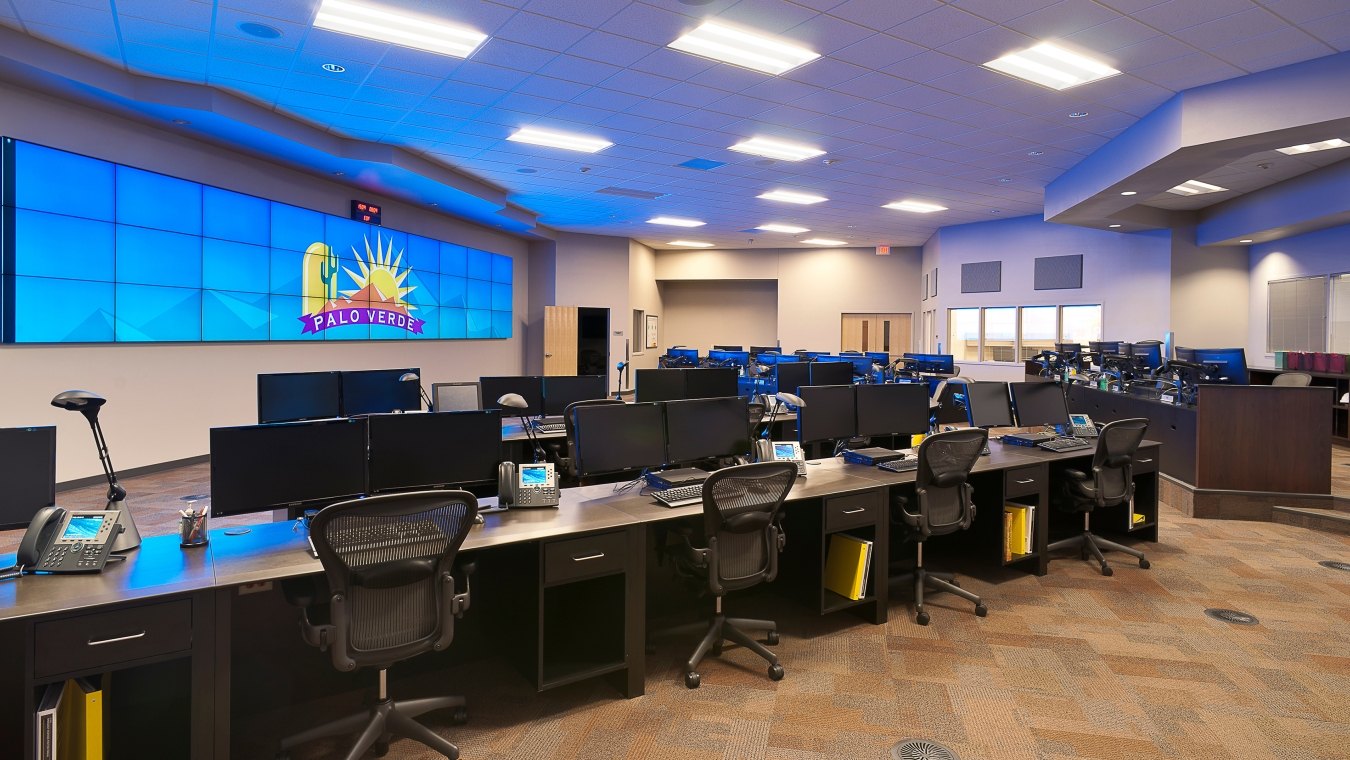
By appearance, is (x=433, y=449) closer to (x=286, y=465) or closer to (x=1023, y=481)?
(x=286, y=465)

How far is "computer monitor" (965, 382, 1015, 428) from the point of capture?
486 centimetres

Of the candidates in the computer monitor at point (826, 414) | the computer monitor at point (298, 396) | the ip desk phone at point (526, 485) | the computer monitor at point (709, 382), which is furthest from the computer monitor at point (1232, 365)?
the computer monitor at point (298, 396)

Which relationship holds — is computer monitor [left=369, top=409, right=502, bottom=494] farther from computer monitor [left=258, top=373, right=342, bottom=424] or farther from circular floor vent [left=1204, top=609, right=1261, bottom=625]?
circular floor vent [left=1204, top=609, right=1261, bottom=625]

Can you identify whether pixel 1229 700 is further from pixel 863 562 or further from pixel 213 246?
pixel 213 246

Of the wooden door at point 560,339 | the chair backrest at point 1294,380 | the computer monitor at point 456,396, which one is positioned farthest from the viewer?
the wooden door at point 560,339

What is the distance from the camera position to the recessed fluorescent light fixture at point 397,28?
14.7 feet

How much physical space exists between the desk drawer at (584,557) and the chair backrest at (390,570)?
41 cm

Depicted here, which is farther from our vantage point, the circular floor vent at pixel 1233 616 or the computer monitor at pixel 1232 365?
the computer monitor at pixel 1232 365

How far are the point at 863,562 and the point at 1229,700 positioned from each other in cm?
156

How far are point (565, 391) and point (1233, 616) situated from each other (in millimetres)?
4529

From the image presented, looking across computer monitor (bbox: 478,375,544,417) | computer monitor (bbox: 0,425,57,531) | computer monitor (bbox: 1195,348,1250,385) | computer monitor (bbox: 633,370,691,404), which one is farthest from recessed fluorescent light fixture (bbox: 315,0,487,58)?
computer monitor (bbox: 1195,348,1250,385)

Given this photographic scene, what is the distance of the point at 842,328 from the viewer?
15734 millimetres

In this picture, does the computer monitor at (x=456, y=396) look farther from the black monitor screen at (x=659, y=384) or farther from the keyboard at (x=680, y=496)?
the keyboard at (x=680, y=496)

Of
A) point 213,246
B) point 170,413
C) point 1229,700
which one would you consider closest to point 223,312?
point 213,246
